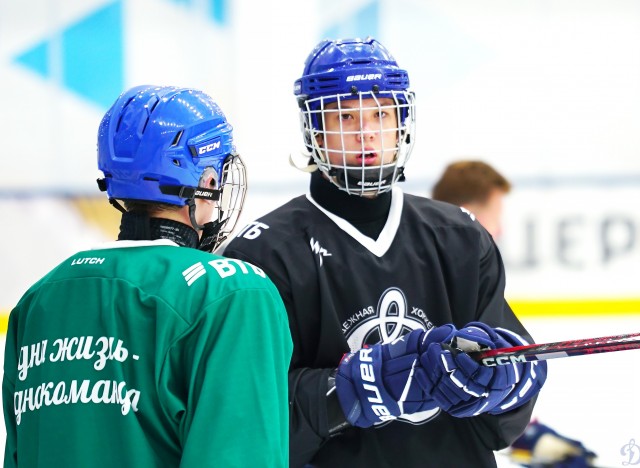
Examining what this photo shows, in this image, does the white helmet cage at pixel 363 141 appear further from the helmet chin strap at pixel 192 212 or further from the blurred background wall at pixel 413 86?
the blurred background wall at pixel 413 86

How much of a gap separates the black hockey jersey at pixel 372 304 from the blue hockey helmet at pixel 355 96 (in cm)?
9

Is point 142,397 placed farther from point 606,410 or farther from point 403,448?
point 606,410

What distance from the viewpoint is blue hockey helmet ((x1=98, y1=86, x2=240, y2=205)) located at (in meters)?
1.32

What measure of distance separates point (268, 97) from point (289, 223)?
3.94 m

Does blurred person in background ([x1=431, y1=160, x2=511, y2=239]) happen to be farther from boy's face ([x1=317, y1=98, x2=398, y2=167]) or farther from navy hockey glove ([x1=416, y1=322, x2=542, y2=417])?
navy hockey glove ([x1=416, y1=322, x2=542, y2=417])

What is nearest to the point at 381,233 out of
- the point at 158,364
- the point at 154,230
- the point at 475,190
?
the point at 154,230

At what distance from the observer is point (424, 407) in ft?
5.31

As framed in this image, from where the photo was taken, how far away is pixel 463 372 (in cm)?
152

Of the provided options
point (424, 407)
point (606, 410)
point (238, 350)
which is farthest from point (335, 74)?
point (606, 410)

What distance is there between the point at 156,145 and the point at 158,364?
30 cm

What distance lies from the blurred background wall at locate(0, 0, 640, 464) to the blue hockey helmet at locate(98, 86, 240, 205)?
4072 millimetres

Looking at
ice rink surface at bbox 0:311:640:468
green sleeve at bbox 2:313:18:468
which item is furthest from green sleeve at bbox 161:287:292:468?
ice rink surface at bbox 0:311:640:468

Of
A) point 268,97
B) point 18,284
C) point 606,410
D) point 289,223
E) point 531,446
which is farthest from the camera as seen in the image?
point 268,97

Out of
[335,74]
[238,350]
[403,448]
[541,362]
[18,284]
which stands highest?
[335,74]
